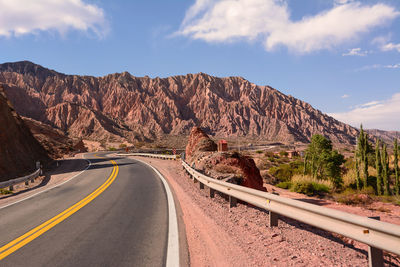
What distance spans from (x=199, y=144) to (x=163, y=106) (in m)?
113

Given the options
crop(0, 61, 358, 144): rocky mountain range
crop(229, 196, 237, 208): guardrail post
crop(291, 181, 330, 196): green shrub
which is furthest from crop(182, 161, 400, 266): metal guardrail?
crop(0, 61, 358, 144): rocky mountain range

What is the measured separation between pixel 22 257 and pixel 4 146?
2326cm

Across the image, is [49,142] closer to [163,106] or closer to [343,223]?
[343,223]

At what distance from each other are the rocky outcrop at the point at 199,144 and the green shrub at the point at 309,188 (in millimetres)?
7583

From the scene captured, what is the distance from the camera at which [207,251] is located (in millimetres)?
4215

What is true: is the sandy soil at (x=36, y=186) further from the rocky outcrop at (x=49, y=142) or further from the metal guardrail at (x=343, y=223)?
the rocky outcrop at (x=49, y=142)

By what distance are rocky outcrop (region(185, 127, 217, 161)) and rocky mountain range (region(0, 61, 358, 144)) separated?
85.8 meters

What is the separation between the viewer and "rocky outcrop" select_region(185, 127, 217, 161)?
2228 centimetres

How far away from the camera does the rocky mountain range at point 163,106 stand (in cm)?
11375

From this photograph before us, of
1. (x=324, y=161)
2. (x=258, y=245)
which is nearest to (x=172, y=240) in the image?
(x=258, y=245)

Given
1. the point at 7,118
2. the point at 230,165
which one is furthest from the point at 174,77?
the point at 230,165

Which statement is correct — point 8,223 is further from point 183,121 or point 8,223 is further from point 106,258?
point 183,121

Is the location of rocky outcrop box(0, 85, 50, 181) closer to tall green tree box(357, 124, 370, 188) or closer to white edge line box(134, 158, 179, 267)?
A: white edge line box(134, 158, 179, 267)

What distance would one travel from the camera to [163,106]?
5246 inches
